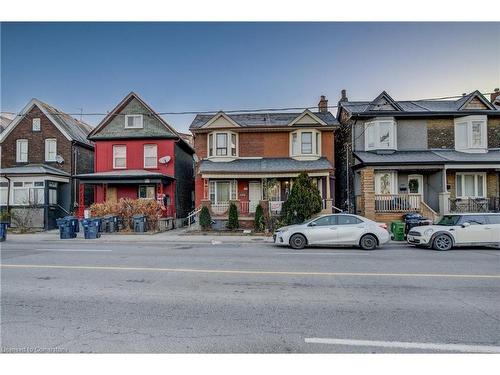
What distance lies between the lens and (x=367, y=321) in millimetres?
4598

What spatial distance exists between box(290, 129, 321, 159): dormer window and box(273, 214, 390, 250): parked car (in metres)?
10.1

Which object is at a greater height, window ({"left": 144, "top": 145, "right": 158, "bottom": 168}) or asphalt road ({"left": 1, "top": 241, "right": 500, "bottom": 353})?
window ({"left": 144, "top": 145, "right": 158, "bottom": 168})

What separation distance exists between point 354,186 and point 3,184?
24924 millimetres

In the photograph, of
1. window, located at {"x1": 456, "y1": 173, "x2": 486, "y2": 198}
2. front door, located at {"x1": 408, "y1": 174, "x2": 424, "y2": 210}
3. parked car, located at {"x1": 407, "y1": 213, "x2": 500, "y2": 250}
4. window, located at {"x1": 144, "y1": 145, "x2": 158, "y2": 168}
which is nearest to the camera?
parked car, located at {"x1": 407, "y1": 213, "x2": 500, "y2": 250}

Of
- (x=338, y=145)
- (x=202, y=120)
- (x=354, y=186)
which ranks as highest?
(x=202, y=120)

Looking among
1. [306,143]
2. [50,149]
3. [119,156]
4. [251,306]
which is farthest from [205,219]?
[50,149]

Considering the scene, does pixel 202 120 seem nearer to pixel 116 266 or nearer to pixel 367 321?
pixel 116 266

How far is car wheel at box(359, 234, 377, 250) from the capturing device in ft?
39.5

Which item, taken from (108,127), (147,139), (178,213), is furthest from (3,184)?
(178,213)

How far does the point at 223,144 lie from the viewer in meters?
22.1

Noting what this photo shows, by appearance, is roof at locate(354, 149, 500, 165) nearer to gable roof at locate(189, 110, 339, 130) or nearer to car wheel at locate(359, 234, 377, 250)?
gable roof at locate(189, 110, 339, 130)

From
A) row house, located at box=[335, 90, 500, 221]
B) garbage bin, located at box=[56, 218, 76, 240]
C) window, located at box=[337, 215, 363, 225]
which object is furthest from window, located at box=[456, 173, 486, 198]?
garbage bin, located at box=[56, 218, 76, 240]

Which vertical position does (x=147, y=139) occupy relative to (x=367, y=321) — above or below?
above

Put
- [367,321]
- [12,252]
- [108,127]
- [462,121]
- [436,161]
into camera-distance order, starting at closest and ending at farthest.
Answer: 1. [367,321]
2. [12,252]
3. [436,161]
4. [462,121]
5. [108,127]
